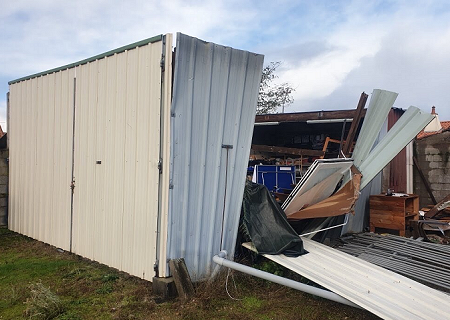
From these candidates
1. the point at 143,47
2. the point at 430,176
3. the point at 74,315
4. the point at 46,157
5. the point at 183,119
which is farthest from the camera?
the point at 430,176

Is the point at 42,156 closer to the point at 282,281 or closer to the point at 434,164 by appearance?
the point at 282,281

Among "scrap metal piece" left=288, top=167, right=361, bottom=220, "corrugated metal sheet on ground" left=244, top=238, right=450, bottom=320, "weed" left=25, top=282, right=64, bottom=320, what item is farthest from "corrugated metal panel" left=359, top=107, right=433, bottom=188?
"weed" left=25, top=282, right=64, bottom=320

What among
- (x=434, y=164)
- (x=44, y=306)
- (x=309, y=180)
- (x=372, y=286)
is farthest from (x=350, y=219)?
(x=44, y=306)

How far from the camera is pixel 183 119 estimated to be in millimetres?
3869

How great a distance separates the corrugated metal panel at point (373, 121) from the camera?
5.43 metres

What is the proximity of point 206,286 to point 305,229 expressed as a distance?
1.84 meters

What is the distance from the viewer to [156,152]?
3.96 m

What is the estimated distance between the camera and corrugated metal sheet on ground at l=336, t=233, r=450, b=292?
3903 mm

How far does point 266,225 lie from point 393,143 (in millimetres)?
2491

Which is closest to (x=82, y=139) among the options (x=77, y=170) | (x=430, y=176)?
(x=77, y=170)

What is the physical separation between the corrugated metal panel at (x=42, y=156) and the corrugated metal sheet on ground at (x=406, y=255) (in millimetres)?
4309

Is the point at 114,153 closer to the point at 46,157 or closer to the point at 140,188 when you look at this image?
the point at 140,188

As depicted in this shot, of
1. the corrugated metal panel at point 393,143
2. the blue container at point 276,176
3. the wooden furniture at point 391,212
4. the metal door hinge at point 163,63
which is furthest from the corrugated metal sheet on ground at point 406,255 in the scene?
the metal door hinge at point 163,63

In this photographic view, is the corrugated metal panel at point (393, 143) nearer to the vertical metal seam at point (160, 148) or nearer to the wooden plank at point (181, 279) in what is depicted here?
the wooden plank at point (181, 279)
